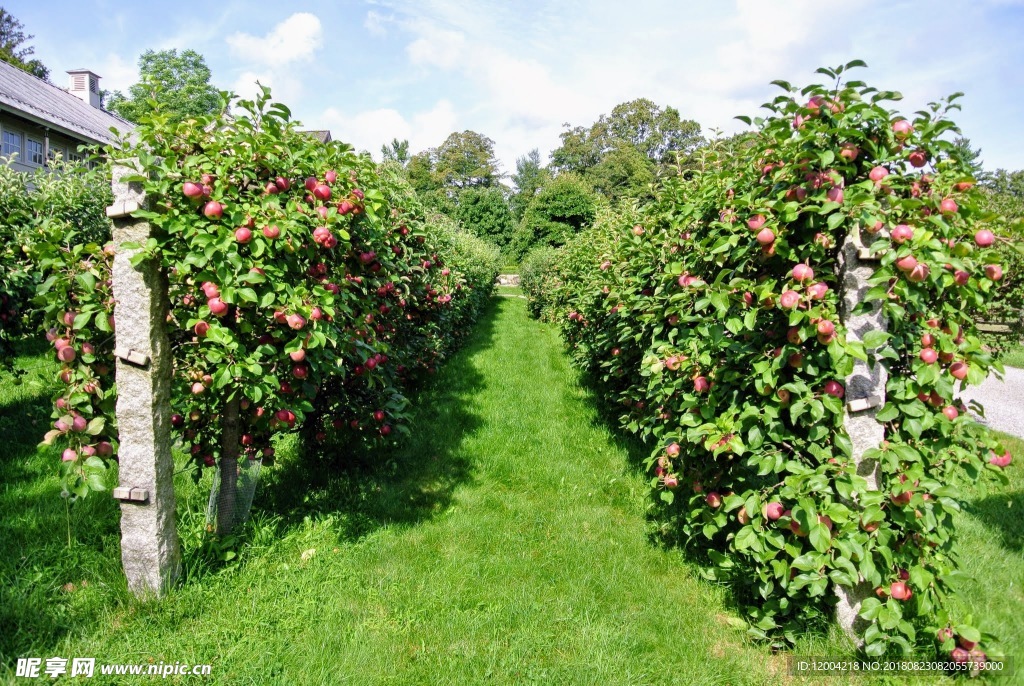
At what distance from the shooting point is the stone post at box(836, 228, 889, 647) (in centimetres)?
209

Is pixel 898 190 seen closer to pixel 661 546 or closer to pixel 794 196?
pixel 794 196

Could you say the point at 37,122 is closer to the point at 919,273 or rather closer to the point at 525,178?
the point at 919,273

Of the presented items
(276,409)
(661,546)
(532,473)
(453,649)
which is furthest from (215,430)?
(661,546)

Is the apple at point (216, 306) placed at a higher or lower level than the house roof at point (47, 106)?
lower

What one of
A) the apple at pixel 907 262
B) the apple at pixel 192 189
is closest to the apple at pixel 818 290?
the apple at pixel 907 262

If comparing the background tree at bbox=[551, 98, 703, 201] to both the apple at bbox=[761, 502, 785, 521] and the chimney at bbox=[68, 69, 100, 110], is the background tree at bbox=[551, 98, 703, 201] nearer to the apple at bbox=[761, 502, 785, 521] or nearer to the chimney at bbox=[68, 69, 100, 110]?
the chimney at bbox=[68, 69, 100, 110]

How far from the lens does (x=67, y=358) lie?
2375mm

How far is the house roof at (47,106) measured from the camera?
1433cm

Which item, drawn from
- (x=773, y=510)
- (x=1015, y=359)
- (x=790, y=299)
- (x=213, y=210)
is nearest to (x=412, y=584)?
(x=773, y=510)

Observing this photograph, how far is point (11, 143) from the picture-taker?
49.2 feet

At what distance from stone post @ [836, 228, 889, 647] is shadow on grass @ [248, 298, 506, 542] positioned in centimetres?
248

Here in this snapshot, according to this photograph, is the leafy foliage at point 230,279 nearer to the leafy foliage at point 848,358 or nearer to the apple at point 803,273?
the leafy foliage at point 848,358

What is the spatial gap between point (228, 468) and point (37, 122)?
1777cm

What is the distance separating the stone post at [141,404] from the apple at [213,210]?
287 millimetres
